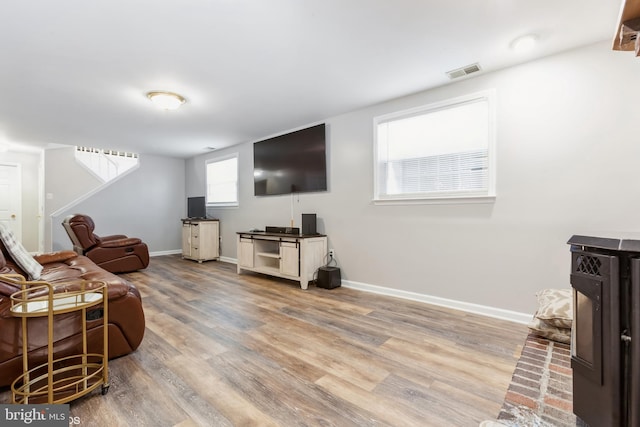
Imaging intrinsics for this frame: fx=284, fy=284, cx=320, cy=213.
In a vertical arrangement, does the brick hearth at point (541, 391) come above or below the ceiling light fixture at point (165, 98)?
below

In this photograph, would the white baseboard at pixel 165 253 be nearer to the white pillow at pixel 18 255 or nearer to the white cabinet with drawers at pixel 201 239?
the white cabinet with drawers at pixel 201 239

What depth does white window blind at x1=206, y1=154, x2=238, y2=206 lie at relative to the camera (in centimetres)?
587

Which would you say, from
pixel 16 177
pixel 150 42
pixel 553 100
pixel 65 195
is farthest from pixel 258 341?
pixel 16 177

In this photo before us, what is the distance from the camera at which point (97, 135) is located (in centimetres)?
494

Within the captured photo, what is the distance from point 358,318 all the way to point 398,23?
8.18 feet

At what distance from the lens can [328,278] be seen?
3756 mm

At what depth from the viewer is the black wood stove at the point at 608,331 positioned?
91 cm

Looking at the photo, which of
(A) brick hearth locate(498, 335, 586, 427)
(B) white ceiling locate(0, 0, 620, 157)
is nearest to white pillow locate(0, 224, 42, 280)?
(B) white ceiling locate(0, 0, 620, 157)

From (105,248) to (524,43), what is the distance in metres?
5.97

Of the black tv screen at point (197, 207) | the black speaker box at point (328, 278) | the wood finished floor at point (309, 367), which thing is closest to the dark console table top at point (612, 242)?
the wood finished floor at point (309, 367)

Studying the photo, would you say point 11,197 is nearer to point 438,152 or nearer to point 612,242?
point 438,152

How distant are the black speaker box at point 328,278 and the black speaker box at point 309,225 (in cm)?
53

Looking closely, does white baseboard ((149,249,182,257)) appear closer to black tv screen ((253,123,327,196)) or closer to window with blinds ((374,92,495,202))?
black tv screen ((253,123,327,196))

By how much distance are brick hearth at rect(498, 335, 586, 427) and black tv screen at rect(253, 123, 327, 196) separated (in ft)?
9.78
